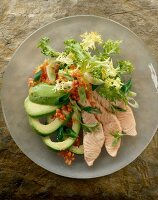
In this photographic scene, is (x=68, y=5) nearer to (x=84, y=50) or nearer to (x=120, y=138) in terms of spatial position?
(x=84, y=50)

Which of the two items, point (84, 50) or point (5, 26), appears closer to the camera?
point (84, 50)

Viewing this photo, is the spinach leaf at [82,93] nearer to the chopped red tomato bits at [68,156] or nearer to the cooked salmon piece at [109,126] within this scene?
the cooked salmon piece at [109,126]

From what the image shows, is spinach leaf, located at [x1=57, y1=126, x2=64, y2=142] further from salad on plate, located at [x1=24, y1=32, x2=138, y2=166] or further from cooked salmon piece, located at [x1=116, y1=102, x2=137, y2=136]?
cooked salmon piece, located at [x1=116, y1=102, x2=137, y2=136]

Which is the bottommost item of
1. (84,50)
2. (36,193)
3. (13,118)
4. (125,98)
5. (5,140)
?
(36,193)

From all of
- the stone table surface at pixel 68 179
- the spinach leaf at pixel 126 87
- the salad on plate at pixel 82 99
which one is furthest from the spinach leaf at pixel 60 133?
the stone table surface at pixel 68 179

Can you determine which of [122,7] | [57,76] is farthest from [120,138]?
[122,7]

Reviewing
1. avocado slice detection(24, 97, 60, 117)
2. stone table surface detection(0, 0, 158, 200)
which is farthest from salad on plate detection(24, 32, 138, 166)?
stone table surface detection(0, 0, 158, 200)
